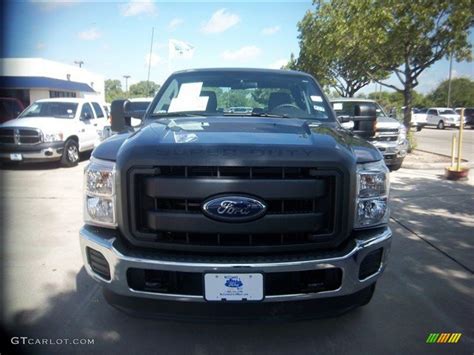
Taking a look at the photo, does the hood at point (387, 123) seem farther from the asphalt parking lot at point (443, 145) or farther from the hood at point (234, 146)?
the hood at point (234, 146)

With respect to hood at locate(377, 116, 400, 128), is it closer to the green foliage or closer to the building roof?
the green foliage

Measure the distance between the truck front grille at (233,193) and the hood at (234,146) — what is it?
0.07 m

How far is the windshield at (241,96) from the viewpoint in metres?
3.76

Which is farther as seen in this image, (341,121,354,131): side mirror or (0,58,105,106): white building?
(0,58,105,106): white building

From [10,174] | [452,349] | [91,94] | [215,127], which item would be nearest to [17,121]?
[10,174]

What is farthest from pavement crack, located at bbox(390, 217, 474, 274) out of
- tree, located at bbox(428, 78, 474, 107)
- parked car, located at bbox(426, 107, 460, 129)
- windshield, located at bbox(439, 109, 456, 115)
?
tree, located at bbox(428, 78, 474, 107)

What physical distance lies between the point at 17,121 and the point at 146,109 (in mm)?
7966

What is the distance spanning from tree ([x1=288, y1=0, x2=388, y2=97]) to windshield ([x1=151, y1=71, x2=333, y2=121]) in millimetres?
11522

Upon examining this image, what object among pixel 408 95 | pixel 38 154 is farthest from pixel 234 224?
pixel 408 95

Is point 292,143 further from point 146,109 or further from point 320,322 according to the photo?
point 146,109

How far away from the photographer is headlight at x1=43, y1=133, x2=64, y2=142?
989 cm

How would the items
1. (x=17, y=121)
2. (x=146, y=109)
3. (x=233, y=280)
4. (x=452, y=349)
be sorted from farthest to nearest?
1. (x=17, y=121)
2. (x=146, y=109)
3. (x=452, y=349)
4. (x=233, y=280)

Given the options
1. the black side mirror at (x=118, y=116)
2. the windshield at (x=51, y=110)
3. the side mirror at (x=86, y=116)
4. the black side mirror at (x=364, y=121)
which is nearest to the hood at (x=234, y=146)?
the black side mirror at (x=118, y=116)

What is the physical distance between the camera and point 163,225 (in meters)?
2.30
